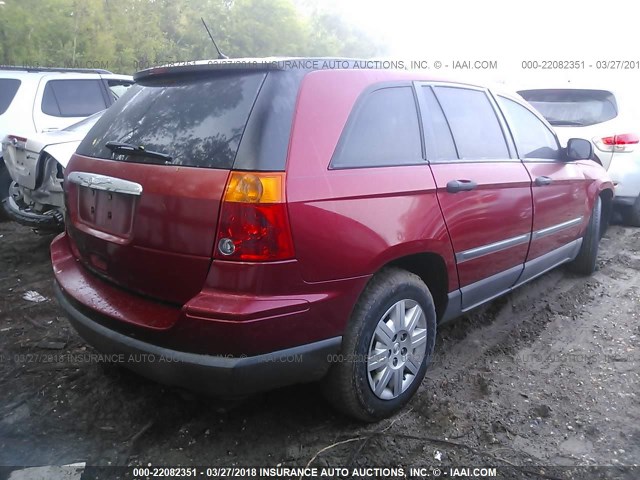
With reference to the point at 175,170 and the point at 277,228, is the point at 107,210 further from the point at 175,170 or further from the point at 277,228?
the point at 277,228

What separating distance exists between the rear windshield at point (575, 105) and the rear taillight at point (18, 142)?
5534 millimetres

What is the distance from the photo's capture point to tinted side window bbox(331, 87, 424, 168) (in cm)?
222

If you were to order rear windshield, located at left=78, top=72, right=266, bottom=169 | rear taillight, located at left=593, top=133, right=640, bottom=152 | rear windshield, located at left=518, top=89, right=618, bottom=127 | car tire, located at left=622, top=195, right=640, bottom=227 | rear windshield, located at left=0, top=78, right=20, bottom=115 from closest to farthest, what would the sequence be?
rear windshield, located at left=78, top=72, right=266, bottom=169
rear taillight, located at left=593, top=133, right=640, bottom=152
rear windshield, located at left=518, top=89, right=618, bottom=127
rear windshield, located at left=0, top=78, right=20, bottom=115
car tire, located at left=622, top=195, right=640, bottom=227

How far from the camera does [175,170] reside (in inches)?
80.3

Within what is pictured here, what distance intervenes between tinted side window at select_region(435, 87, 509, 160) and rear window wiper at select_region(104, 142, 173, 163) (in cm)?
154

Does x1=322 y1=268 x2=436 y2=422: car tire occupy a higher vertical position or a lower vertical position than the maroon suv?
lower

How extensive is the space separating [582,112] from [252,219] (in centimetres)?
540

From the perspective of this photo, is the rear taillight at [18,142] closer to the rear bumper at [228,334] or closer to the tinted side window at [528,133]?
the rear bumper at [228,334]

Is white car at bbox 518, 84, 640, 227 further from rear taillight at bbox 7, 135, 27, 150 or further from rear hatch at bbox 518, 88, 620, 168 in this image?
rear taillight at bbox 7, 135, 27, 150

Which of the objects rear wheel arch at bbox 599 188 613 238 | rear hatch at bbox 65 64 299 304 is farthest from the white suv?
rear wheel arch at bbox 599 188 613 238

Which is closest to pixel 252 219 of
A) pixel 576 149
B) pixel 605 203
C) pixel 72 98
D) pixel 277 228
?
pixel 277 228

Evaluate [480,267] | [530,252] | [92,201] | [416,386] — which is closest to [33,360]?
[92,201]

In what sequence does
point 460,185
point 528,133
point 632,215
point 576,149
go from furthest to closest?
point 632,215
point 576,149
point 528,133
point 460,185

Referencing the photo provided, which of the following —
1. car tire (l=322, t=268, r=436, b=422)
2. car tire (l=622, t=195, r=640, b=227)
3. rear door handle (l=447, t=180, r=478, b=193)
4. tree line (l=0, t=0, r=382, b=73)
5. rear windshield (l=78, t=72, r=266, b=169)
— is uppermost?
tree line (l=0, t=0, r=382, b=73)
